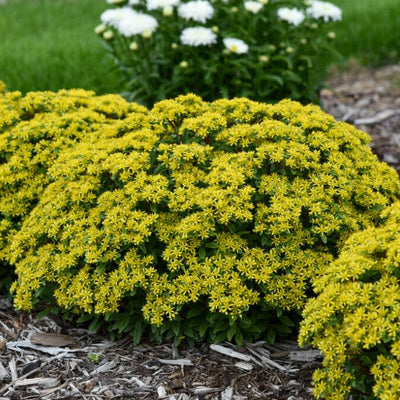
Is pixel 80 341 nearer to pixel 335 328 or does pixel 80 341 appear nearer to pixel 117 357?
pixel 117 357

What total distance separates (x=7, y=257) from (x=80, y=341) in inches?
28.6

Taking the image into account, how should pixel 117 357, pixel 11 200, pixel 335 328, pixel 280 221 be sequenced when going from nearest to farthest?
pixel 335 328, pixel 280 221, pixel 117 357, pixel 11 200

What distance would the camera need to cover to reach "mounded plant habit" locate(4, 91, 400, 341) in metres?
3.07

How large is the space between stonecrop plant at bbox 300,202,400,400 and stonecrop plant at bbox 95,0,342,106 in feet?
9.85

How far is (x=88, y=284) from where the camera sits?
3230mm

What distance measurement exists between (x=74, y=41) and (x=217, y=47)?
3.20 meters

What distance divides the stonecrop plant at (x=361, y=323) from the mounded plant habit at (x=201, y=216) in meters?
0.41

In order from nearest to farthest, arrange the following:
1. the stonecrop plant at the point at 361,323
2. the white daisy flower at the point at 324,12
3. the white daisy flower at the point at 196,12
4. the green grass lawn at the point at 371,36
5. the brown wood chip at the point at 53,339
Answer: the stonecrop plant at the point at 361,323 → the brown wood chip at the point at 53,339 → the white daisy flower at the point at 196,12 → the white daisy flower at the point at 324,12 → the green grass lawn at the point at 371,36

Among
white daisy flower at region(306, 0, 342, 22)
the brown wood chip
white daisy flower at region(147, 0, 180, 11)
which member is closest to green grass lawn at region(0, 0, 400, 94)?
white daisy flower at region(147, 0, 180, 11)

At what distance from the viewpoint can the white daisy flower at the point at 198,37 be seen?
210 inches

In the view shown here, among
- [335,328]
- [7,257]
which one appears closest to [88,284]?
[7,257]

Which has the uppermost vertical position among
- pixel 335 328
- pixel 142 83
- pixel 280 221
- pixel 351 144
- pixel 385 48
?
pixel 385 48

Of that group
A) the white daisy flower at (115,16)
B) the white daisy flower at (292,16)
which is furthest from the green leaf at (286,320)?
the white daisy flower at (115,16)

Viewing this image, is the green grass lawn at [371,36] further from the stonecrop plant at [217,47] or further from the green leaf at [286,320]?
the green leaf at [286,320]
